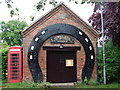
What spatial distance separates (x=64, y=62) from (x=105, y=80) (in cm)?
323

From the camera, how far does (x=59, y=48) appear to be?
1312 cm

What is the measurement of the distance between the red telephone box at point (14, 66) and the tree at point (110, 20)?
6.09 meters

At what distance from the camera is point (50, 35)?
509 inches

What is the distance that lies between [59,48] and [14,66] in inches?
141

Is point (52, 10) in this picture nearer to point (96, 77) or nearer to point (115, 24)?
point (115, 24)

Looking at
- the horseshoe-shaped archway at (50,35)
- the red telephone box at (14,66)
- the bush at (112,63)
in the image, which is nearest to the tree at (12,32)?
the red telephone box at (14,66)

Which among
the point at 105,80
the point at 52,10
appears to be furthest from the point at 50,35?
the point at 105,80

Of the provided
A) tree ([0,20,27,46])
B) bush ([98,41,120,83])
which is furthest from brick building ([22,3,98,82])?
tree ([0,20,27,46])

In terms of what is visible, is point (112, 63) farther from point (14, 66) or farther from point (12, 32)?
point (12, 32)

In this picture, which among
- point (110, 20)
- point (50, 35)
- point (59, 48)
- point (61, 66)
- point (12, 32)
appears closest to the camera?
point (110, 20)

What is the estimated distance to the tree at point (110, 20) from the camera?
11.0m

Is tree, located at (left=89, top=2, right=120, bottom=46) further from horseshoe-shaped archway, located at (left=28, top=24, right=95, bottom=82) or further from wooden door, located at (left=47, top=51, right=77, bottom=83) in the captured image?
wooden door, located at (left=47, top=51, right=77, bottom=83)

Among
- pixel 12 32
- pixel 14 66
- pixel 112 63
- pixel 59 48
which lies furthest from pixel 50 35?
pixel 12 32

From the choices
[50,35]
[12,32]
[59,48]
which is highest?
[12,32]
